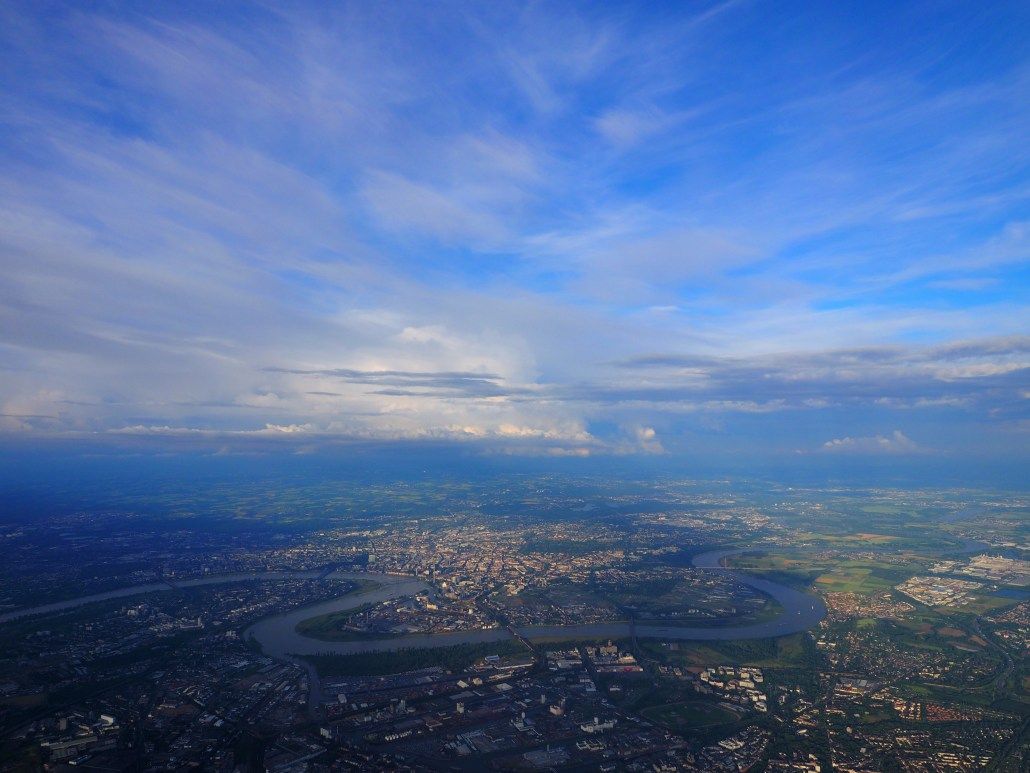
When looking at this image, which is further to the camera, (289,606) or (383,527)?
(383,527)

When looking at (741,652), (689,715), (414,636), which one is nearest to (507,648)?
(414,636)

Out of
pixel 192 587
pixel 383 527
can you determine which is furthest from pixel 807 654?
pixel 383 527

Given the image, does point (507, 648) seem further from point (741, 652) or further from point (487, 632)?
point (741, 652)

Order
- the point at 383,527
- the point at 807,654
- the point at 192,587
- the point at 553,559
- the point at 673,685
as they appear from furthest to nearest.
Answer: the point at 383,527, the point at 553,559, the point at 192,587, the point at 807,654, the point at 673,685

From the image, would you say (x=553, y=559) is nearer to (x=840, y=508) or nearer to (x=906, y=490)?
(x=840, y=508)

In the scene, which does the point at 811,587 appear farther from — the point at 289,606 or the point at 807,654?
the point at 289,606

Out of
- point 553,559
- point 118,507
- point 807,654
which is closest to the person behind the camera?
point 807,654
